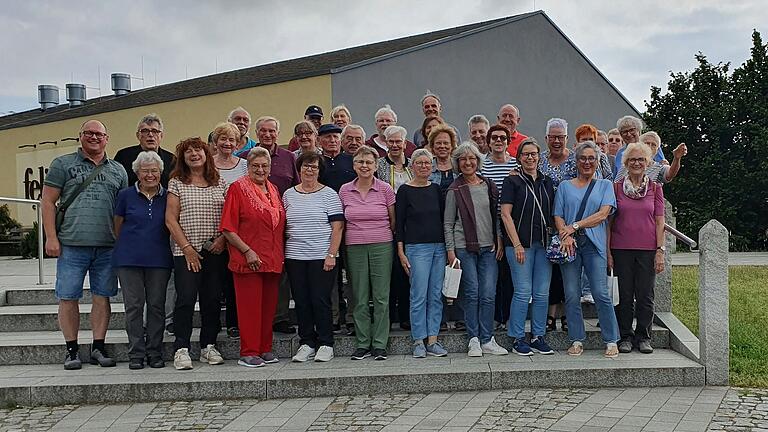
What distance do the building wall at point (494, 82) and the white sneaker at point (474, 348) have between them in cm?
1183

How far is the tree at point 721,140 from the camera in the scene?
19.9 m

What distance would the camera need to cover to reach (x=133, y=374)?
231 inches

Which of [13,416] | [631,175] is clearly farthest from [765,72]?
[13,416]

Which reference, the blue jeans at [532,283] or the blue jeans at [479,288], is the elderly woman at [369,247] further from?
the blue jeans at [532,283]

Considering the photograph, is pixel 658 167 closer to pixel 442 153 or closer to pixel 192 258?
pixel 442 153

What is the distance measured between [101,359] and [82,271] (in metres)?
0.76

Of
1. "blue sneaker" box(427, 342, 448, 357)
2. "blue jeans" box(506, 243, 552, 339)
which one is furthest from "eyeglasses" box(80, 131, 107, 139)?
"blue jeans" box(506, 243, 552, 339)

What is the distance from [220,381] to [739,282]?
25.9ft

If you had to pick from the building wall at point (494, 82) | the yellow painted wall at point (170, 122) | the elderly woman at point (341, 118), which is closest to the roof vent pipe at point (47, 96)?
the yellow painted wall at point (170, 122)

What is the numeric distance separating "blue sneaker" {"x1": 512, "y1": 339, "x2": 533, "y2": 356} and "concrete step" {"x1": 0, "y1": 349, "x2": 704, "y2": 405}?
0.25m

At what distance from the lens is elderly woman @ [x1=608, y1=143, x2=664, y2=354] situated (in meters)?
6.08

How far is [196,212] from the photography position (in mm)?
5914

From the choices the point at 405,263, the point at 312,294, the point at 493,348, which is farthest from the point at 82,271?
the point at 493,348

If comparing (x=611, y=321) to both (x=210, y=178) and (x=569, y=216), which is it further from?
(x=210, y=178)
